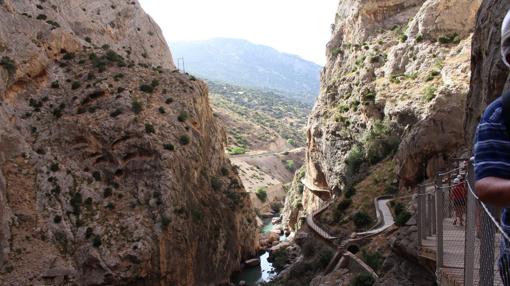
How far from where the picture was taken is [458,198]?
412 inches

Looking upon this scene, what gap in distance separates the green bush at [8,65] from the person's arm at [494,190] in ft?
131

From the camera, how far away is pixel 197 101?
46.0 meters

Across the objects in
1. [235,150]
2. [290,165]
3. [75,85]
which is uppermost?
[75,85]

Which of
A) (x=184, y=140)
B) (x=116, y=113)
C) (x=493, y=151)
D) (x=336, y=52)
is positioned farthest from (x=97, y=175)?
(x=336, y=52)

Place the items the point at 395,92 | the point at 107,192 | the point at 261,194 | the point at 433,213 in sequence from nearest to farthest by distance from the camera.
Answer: the point at 433,213, the point at 107,192, the point at 395,92, the point at 261,194

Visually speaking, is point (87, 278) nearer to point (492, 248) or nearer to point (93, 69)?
point (93, 69)

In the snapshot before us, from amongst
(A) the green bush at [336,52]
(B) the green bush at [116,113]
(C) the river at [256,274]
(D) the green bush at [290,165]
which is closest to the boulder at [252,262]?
(C) the river at [256,274]

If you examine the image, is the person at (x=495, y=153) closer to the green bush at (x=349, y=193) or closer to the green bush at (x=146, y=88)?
the green bush at (x=349, y=193)

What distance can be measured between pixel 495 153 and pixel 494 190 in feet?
0.77

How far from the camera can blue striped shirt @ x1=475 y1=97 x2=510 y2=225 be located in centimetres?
300

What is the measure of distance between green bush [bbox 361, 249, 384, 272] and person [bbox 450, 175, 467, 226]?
10.9 m

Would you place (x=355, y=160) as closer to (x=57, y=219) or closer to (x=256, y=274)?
(x=256, y=274)

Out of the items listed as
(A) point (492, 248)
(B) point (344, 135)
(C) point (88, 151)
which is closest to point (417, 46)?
(B) point (344, 135)

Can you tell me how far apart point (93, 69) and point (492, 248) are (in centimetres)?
4284
